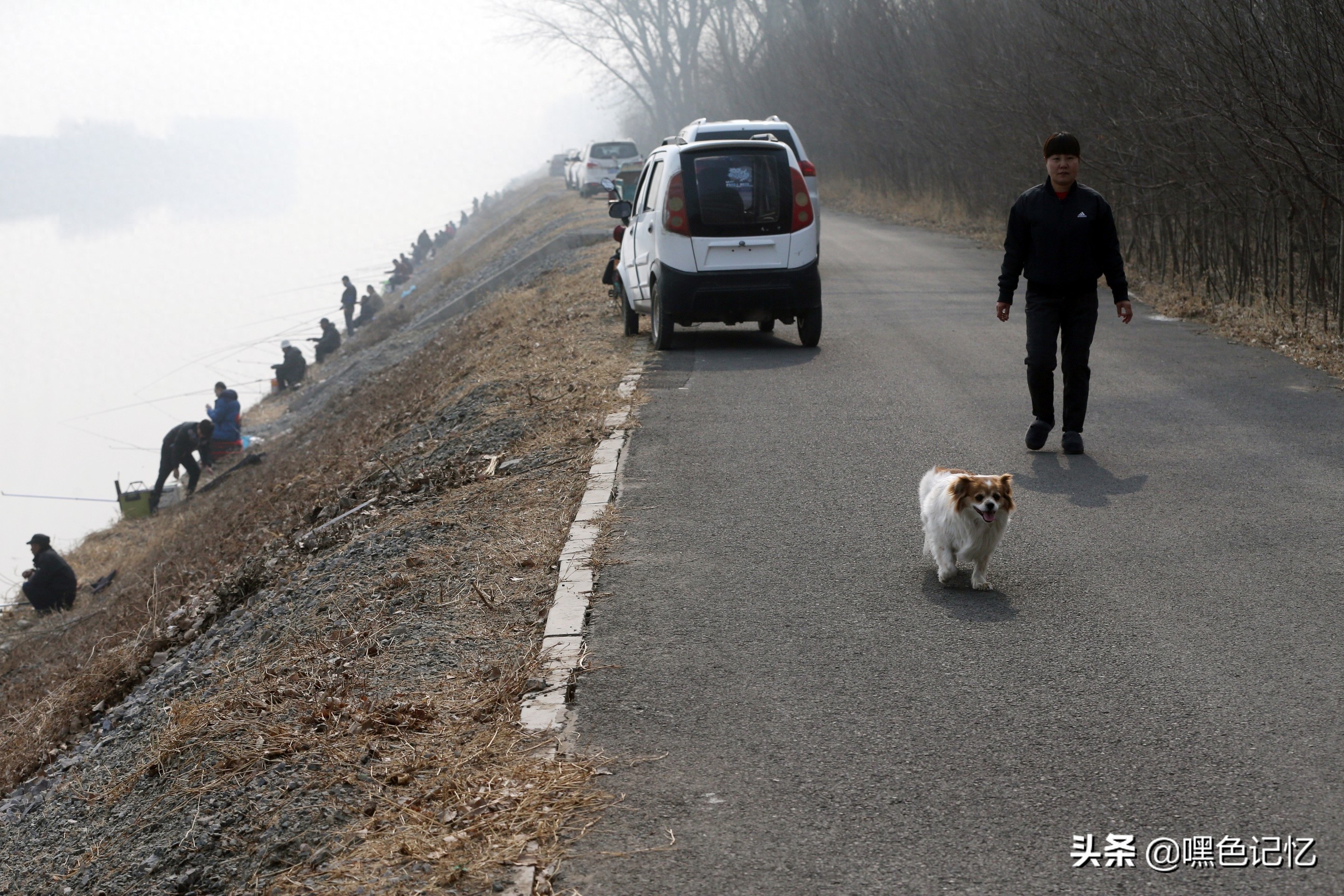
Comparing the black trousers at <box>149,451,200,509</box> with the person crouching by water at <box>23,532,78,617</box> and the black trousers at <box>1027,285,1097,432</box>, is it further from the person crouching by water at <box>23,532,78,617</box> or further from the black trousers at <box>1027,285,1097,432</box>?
the black trousers at <box>1027,285,1097,432</box>

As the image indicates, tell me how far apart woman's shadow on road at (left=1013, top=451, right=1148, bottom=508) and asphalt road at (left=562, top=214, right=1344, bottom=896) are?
30mm

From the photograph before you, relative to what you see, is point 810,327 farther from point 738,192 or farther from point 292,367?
point 292,367

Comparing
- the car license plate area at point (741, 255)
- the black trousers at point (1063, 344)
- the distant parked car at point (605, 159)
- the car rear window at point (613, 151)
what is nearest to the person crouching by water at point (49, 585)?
the car license plate area at point (741, 255)

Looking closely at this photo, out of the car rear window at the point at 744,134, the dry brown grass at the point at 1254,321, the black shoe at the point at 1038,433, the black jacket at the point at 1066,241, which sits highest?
the car rear window at the point at 744,134

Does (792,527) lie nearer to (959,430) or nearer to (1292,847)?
(959,430)

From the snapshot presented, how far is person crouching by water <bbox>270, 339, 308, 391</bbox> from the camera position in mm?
32281

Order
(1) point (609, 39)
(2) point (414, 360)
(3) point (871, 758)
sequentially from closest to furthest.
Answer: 1. (3) point (871, 758)
2. (2) point (414, 360)
3. (1) point (609, 39)

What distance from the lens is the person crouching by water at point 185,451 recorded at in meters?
21.2

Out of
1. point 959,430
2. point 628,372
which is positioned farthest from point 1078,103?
point 959,430

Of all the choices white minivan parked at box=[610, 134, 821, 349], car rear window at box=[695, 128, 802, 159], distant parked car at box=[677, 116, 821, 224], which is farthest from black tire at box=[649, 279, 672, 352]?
distant parked car at box=[677, 116, 821, 224]

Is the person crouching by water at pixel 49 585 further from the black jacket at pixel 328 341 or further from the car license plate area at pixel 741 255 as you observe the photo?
the black jacket at pixel 328 341

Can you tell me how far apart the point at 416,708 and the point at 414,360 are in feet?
58.3

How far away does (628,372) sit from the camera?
1192cm

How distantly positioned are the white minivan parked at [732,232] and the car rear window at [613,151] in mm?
31968
